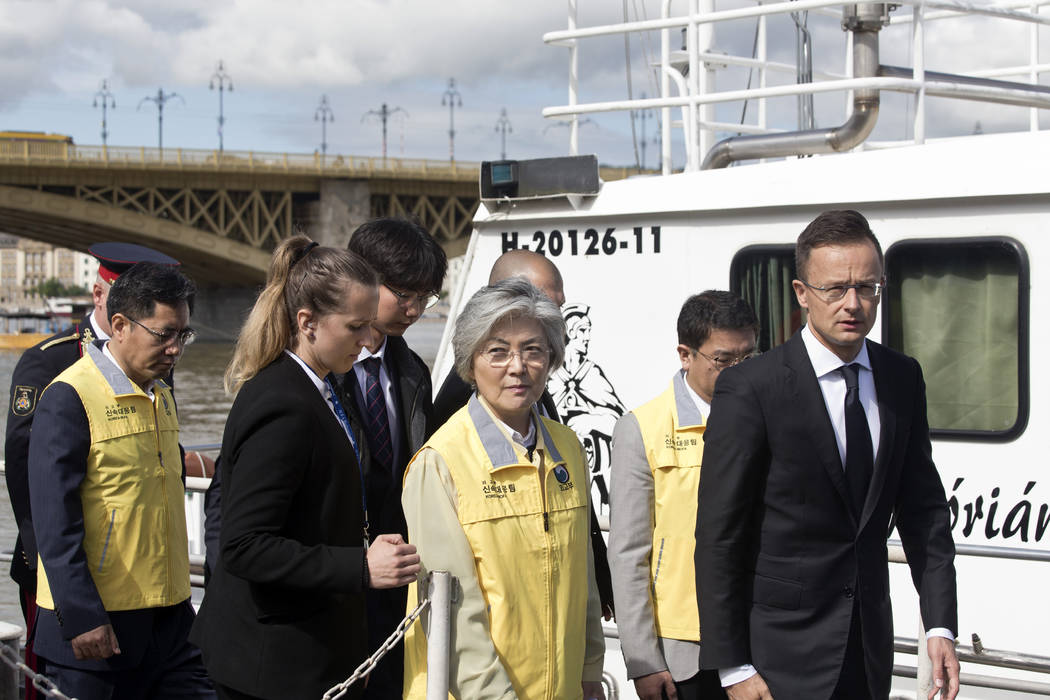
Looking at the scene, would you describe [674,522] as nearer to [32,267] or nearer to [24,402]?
[24,402]

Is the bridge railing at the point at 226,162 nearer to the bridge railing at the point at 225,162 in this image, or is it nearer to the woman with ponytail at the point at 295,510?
the bridge railing at the point at 225,162

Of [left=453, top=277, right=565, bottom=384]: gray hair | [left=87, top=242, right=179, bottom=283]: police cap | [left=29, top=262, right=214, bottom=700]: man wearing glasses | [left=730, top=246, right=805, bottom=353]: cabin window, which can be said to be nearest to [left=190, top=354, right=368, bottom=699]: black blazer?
[left=453, top=277, right=565, bottom=384]: gray hair

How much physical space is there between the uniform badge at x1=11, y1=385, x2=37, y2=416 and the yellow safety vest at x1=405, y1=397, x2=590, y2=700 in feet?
5.58

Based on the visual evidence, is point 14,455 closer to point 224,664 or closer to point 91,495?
point 91,495

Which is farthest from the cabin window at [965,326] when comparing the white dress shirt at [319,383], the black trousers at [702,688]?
the white dress shirt at [319,383]

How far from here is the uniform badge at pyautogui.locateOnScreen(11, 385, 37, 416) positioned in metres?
3.88

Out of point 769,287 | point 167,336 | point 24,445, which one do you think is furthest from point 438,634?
point 769,287

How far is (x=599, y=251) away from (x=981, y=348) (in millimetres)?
1733

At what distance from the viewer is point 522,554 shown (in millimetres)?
2816

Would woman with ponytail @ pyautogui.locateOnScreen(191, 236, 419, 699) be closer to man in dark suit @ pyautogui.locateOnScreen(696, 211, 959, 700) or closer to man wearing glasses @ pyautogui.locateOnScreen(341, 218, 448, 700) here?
man wearing glasses @ pyautogui.locateOnScreen(341, 218, 448, 700)

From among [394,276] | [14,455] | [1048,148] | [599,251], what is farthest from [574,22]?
[14,455]

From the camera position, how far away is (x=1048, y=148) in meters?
4.46

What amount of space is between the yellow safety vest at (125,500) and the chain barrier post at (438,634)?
51.3 inches

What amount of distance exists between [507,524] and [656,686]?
2.52 feet
